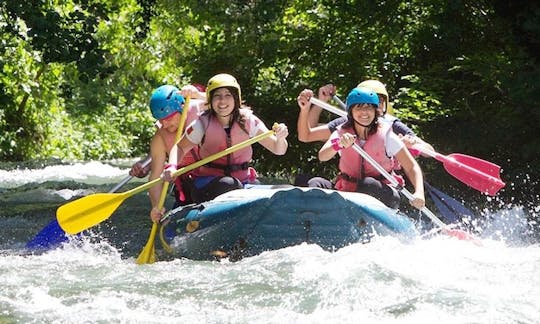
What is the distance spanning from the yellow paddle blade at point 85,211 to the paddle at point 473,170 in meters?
1.72

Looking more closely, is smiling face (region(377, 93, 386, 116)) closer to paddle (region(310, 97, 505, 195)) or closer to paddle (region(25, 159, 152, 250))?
paddle (region(310, 97, 505, 195))

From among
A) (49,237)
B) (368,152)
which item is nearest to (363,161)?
(368,152)

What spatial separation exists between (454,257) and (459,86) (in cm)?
432

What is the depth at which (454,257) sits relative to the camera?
20.6ft

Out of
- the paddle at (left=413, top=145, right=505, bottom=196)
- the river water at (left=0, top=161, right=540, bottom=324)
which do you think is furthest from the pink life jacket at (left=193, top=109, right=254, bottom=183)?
the paddle at (left=413, top=145, right=505, bottom=196)

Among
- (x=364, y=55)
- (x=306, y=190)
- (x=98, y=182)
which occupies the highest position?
(x=364, y=55)

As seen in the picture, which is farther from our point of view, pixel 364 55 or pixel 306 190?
pixel 364 55

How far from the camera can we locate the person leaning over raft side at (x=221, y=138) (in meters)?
6.94

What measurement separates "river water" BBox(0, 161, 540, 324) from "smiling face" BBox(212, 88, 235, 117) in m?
1.12

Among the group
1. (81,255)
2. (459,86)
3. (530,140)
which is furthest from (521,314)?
(459,86)

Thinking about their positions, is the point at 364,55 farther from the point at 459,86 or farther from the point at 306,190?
the point at 306,190

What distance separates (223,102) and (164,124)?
74cm

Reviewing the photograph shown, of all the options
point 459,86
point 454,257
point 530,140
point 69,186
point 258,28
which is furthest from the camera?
point 69,186

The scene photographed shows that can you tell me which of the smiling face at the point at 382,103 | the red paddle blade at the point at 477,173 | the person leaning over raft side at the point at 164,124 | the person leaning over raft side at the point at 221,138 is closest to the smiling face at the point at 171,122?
the person leaning over raft side at the point at 164,124
